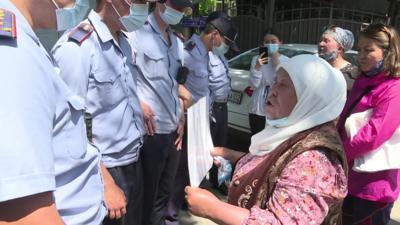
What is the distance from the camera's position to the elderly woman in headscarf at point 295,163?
1.55 meters

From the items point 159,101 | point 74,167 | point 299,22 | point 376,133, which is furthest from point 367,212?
point 299,22

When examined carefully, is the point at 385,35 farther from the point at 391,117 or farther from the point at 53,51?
the point at 53,51

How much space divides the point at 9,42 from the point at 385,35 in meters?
2.41

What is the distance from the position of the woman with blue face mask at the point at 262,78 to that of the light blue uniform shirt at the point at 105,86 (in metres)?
2.44

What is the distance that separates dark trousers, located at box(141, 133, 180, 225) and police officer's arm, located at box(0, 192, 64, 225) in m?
1.99

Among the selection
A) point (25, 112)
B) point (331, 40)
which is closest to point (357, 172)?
point (331, 40)

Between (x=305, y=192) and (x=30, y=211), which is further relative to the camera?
(x=305, y=192)

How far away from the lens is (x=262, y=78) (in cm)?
475

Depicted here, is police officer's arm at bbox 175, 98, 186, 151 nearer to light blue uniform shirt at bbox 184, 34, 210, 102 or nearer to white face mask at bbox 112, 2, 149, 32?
light blue uniform shirt at bbox 184, 34, 210, 102

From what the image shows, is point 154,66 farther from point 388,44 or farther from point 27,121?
point 27,121

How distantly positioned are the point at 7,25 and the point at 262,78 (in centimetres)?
402

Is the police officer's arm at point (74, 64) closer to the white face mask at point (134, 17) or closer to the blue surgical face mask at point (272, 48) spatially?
the white face mask at point (134, 17)

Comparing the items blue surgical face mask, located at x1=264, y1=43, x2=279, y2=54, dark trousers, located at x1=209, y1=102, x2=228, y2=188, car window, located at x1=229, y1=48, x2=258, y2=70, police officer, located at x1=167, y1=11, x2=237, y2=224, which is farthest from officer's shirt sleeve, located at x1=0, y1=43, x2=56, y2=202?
car window, located at x1=229, y1=48, x2=258, y2=70

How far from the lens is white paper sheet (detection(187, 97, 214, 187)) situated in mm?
1728
